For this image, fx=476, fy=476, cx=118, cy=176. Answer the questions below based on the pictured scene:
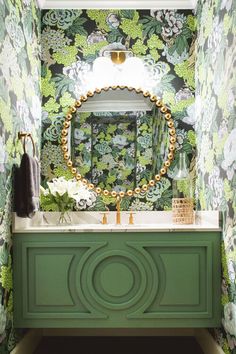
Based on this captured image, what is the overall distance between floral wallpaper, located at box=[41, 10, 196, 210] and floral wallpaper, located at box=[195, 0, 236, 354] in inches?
9.5

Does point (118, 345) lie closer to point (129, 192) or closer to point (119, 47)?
point (129, 192)

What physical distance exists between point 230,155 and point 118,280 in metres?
1.03

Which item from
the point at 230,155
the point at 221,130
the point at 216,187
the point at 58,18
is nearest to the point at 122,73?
the point at 58,18

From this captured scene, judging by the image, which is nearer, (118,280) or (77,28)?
(118,280)

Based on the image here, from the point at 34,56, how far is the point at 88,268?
1.60 meters

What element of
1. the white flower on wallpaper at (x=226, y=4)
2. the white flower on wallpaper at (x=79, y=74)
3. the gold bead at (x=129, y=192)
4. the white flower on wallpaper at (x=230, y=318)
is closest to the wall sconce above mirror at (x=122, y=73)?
the white flower on wallpaper at (x=79, y=74)

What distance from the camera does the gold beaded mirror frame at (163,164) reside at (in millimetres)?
3645

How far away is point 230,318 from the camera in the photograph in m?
2.67

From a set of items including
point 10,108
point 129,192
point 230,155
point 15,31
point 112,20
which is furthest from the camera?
point 112,20

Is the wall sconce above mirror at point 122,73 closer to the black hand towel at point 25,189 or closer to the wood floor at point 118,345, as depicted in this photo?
the black hand towel at point 25,189

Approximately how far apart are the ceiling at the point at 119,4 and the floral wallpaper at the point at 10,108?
404 millimetres

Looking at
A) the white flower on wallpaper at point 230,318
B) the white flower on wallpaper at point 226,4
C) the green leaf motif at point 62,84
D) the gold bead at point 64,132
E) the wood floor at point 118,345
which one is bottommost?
the wood floor at point 118,345

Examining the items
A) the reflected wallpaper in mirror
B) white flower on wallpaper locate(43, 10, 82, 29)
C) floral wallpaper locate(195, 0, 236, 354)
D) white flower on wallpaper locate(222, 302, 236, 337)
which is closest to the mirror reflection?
the reflected wallpaper in mirror

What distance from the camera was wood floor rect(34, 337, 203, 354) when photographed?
3.22 m
